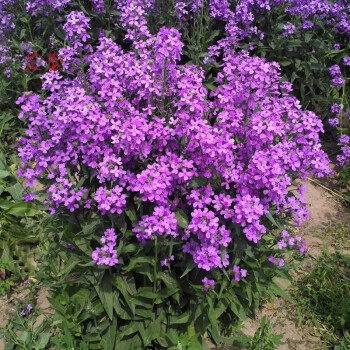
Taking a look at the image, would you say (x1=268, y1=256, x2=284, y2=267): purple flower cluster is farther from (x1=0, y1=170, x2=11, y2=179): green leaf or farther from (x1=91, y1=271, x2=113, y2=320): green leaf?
(x1=0, y1=170, x2=11, y2=179): green leaf

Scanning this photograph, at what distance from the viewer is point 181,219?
2.52 m

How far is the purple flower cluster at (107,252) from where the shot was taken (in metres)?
2.34

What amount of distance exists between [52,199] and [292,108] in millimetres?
1845

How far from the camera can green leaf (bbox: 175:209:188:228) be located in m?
2.48

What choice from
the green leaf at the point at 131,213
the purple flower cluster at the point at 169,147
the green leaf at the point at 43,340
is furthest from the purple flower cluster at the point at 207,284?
the green leaf at the point at 43,340

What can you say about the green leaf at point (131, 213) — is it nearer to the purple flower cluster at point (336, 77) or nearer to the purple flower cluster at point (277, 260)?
the purple flower cluster at point (277, 260)

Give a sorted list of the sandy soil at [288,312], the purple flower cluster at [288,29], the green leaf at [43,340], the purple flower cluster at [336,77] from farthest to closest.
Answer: the purple flower cluster at [336,77], the purple flower cluster at [288,29], the sandy soil at [288,312], the green leaf at [43,340]

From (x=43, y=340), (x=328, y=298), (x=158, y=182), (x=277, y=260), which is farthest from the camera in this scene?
(x=328, y=298)

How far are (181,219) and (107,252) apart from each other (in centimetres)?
53

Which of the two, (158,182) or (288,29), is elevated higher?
(288,29)

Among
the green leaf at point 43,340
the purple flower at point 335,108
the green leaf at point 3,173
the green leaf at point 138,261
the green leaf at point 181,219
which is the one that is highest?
the purple flower at point 335,108

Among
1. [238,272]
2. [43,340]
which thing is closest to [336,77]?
[238,272]

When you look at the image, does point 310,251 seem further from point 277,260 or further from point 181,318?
point 181,318

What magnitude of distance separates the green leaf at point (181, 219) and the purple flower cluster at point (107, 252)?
0.44 meters
